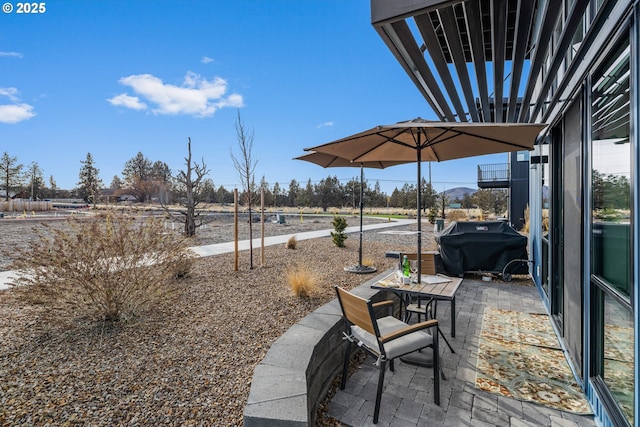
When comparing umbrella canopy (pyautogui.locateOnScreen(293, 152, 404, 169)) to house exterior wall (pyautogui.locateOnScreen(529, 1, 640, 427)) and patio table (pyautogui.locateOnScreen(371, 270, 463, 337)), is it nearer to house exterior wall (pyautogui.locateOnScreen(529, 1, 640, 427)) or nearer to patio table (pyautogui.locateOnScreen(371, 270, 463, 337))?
patio table (pyautogui.locateOnScreen(371, 270, 463, 337))

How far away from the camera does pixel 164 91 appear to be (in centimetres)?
1495

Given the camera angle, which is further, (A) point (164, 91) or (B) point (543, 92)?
(A) point (164, 91)

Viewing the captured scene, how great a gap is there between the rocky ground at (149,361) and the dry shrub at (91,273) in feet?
0.54

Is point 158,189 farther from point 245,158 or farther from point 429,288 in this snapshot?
point 429,288

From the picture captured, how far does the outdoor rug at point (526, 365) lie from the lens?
2.47 meters

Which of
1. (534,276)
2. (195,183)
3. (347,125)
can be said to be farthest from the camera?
(347,125)

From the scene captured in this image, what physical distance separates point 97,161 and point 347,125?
5135cm

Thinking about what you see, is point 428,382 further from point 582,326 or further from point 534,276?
point 534,276

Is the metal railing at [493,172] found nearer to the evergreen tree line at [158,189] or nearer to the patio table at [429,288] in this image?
the patio table at [429,288]

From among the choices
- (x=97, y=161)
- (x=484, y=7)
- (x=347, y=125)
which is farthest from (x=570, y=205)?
(x=97, y=161)

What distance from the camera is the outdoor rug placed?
8.11ft

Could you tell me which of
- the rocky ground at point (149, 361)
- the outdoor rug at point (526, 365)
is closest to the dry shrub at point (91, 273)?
the rocky ground at point (149, 361)

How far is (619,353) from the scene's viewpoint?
1.86 m

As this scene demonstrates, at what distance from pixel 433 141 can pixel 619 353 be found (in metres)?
2.42
